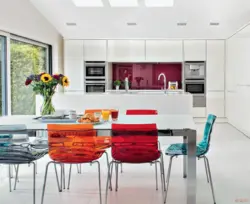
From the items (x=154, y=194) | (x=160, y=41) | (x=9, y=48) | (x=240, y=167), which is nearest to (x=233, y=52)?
(x=160, y=41)

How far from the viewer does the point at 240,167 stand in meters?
4.64

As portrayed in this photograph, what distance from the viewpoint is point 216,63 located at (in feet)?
30.6

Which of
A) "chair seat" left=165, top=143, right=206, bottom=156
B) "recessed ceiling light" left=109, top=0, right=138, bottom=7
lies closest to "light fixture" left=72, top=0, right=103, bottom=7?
"recessed ceiling light" left=109, top=0, right=138, bottom=7

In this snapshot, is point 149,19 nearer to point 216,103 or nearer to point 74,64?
point 74,64

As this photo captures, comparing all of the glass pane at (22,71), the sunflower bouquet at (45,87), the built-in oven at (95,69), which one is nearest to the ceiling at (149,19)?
the built-in oven at (95,69)

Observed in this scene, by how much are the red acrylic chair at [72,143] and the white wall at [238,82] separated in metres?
4.50

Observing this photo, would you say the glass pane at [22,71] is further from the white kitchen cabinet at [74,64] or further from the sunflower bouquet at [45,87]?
the sunflower bouquet at [45,87]

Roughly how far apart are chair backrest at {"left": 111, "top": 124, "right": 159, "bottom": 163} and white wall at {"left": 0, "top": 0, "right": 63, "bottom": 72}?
3625 mm

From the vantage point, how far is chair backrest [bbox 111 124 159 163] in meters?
2.97

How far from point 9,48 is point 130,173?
10.7 ft

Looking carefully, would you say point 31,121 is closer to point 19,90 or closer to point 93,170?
point 93,170

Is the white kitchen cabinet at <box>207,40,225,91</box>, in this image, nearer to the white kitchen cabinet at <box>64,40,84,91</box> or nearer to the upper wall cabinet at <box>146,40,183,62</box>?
the upper wall cabinet at <box>146,40,183,62</box>

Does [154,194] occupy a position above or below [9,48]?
below

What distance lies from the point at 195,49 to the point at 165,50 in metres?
0.77
